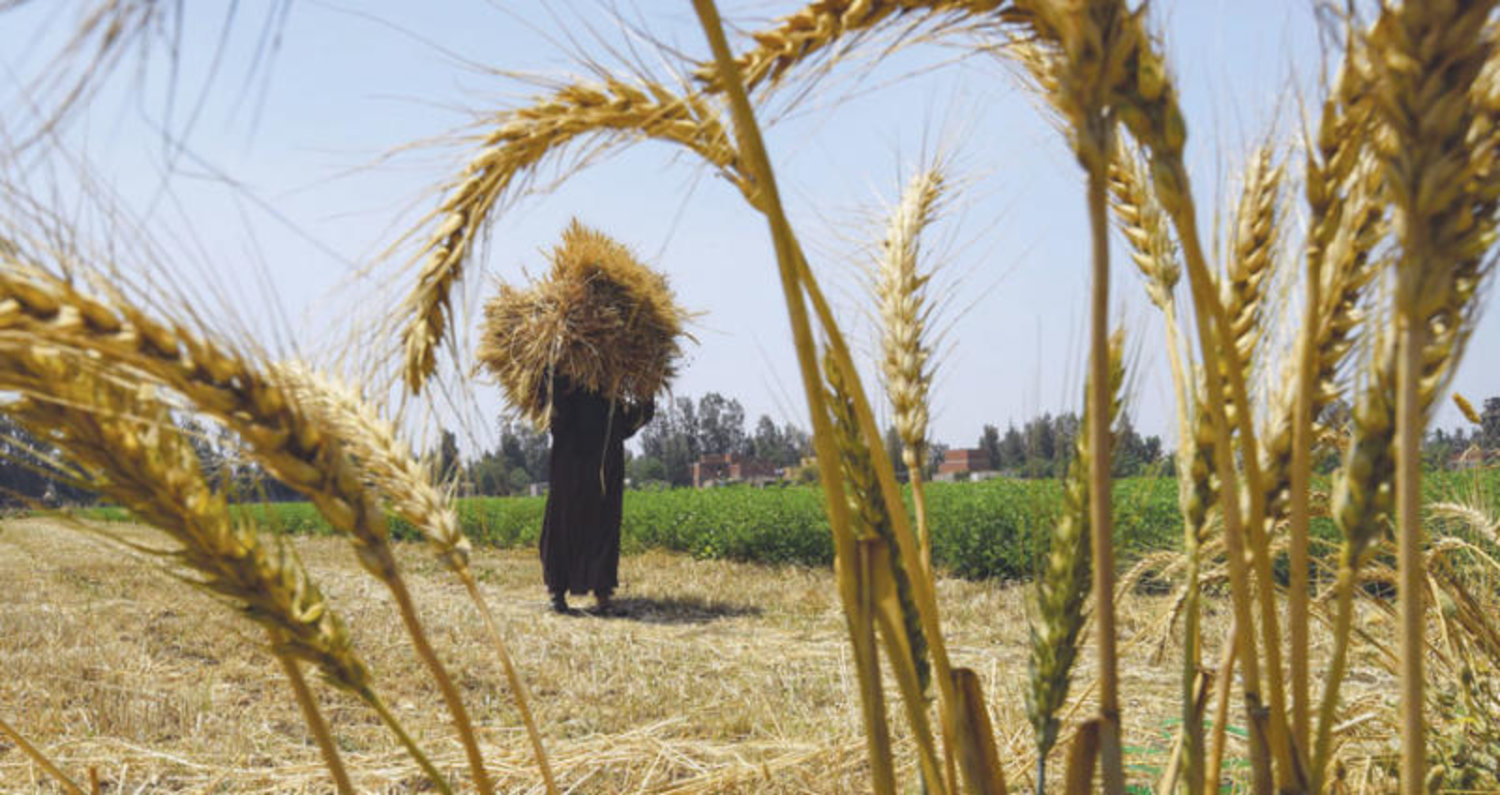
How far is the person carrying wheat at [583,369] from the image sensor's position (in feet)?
23.0

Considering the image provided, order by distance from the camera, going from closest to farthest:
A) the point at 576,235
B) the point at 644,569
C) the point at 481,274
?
the point at 481,274 → the point at 576,235 → the point at 644,569

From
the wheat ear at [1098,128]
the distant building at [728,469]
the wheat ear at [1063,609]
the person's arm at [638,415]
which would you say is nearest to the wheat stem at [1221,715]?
the wheat ear at [1063,609]

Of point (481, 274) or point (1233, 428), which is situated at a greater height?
point (481, 274)

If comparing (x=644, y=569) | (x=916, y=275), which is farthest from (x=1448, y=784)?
(x=644, y=569)

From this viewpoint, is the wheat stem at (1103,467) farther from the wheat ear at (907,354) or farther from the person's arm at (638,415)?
the person's arm at (638,415)

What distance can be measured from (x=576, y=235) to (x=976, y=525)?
16.1 feet

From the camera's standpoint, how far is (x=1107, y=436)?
0.60 metres

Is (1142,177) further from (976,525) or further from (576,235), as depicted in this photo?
(976,525)

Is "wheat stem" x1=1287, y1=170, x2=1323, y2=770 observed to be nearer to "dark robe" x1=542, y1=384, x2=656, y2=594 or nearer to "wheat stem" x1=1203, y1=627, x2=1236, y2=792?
"wheat stem" x1=1203, y1=627, x2=1236, y2=792

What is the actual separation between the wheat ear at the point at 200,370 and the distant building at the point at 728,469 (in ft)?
173

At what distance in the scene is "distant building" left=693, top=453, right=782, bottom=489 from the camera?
188 feet

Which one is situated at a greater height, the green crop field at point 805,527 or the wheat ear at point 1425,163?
the wheat ear at point 1425,163

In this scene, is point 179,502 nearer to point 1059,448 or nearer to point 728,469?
point 1059,448

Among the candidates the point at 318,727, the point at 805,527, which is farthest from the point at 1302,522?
the point at 805,527
